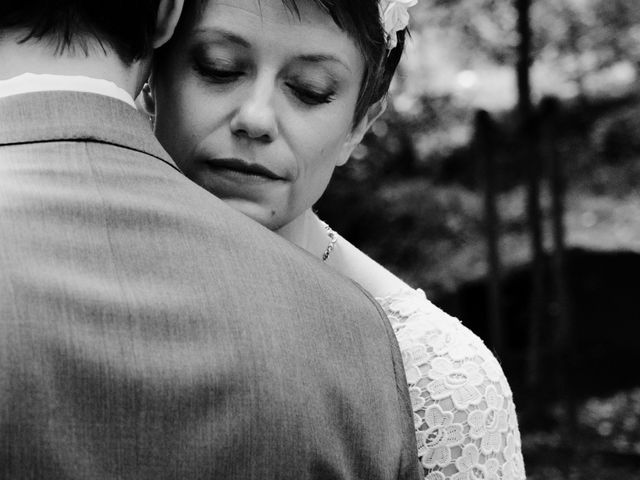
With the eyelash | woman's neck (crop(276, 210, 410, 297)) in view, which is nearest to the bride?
the eyelash

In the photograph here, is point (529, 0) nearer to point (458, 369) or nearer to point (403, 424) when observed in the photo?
point (458, 369)

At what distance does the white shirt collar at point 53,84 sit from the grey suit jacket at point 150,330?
0.6 inches

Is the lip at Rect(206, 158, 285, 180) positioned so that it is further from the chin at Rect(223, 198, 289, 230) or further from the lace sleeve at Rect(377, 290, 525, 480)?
the lace sleeve at Rect(377, 290, 525, 480)

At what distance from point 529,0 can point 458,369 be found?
227 inches

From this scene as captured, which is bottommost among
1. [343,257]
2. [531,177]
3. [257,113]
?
[343,257]

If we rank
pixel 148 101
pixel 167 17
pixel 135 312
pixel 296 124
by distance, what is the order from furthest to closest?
pixel 148 101
pixel 296 124
pixel 167 17
pixel 135 312

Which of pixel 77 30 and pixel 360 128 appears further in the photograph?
pixel 360 128

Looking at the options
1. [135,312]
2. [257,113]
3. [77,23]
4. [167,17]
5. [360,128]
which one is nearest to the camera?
[135,312]

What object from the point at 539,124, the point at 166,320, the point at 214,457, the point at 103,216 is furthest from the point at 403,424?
the point at 539,124

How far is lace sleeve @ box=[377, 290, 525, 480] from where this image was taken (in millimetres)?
2139

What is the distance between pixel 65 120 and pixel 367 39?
0.87 metres

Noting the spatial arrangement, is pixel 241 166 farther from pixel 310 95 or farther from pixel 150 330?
pixel 150 330

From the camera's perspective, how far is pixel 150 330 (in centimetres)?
151

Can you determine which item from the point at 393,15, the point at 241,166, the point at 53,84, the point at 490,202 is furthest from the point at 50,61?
the point at 490,202
